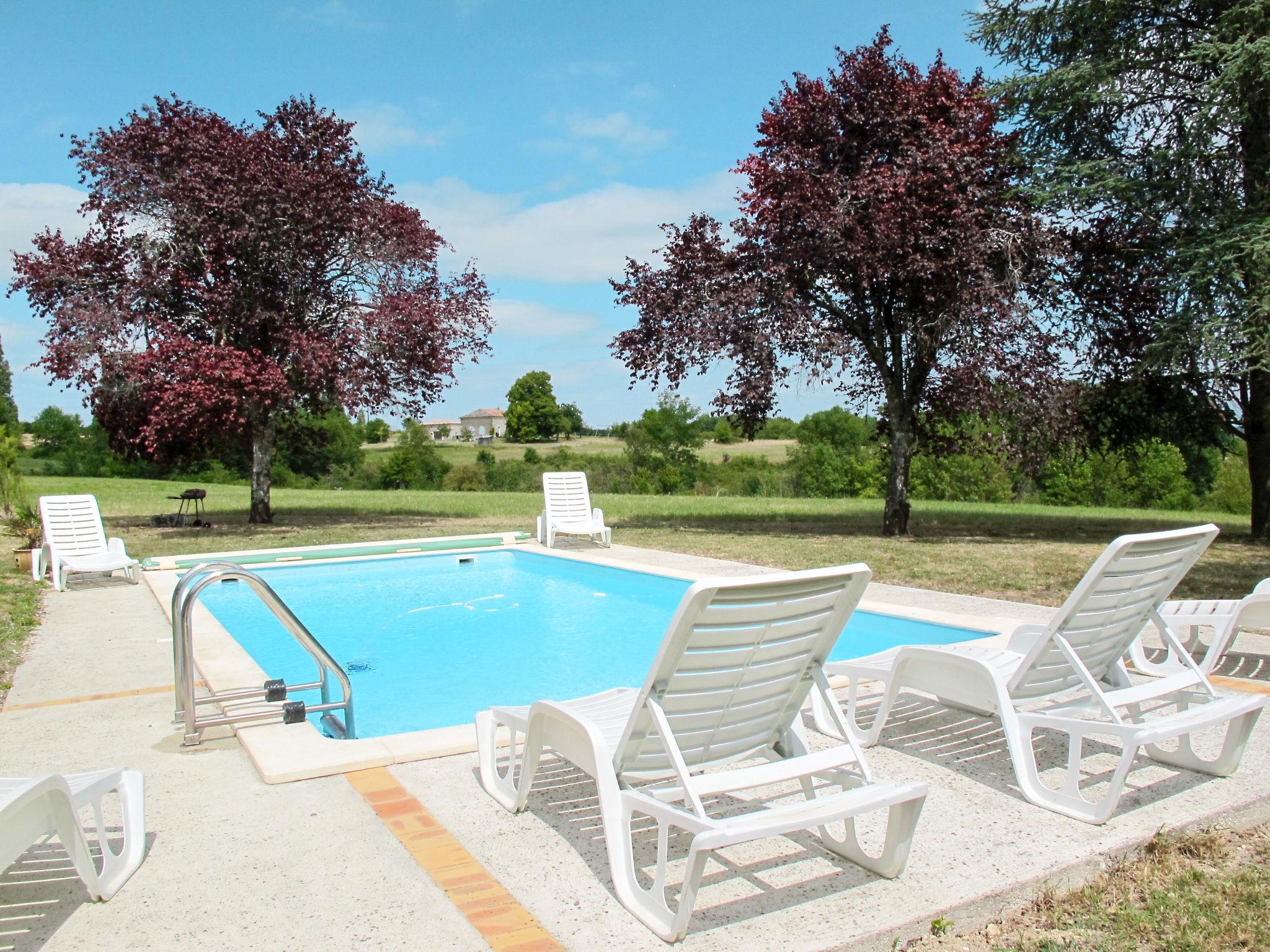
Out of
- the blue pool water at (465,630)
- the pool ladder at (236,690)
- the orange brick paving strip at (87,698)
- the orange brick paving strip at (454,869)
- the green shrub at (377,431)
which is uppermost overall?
the green shrub at (377,431)

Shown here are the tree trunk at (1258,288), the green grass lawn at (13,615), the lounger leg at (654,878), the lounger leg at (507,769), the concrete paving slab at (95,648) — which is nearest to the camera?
the lounger leg at (654,878)

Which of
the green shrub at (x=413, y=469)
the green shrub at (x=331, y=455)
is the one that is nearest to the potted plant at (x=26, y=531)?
the green shrub at (x=331, y=455)

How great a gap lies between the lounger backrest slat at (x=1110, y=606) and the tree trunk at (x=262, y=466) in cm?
1597

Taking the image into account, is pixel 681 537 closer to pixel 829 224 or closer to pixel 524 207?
pixel 829 224

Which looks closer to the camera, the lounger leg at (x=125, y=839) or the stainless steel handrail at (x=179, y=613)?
the lounger leg at (x=125, y=839)

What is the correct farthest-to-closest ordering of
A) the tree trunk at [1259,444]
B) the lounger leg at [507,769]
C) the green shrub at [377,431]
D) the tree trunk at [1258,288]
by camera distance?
the green shrub at [377,431]
the tree trunk at [1259,444]
the tree trunk at [1258,288]
the lounger leg at [507,769]

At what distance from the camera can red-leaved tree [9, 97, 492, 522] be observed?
49.3 feet

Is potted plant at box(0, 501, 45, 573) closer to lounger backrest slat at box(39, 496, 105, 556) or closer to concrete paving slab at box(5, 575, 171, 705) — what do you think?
lounger backrest slat at box(39, 496, 105, 556)

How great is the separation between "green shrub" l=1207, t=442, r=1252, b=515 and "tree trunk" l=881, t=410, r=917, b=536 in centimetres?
2337

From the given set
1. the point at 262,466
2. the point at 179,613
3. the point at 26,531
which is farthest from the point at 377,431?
the point at 179,613

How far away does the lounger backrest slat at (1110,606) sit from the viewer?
3475 mm

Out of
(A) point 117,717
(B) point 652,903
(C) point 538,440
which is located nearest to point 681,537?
(A) point 117,717

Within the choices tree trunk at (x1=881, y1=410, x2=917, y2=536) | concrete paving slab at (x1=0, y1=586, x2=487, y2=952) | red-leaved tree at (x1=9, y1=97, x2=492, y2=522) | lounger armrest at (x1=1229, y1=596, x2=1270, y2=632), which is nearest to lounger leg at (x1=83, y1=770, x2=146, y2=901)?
concrete paving slab at (x1=0, y1=586, x2=487, y2=952)

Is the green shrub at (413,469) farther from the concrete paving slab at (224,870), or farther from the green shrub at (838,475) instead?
the concrete paving slab at (224,870)
